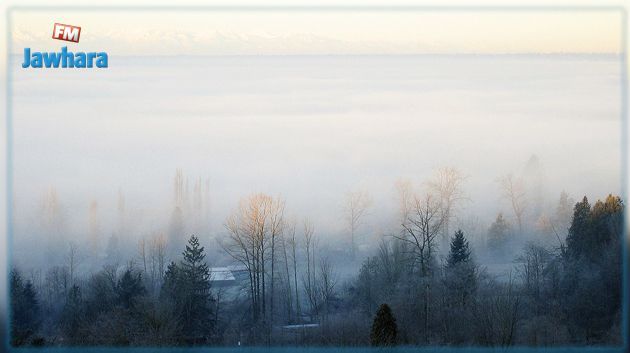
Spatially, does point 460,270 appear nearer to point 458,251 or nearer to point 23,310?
point 458,251

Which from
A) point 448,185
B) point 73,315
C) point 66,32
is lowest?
point 73,315

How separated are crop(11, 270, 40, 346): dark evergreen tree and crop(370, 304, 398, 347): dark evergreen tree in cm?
222

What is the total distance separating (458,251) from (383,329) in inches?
44.6

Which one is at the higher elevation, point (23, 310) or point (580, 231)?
point (580, 231)

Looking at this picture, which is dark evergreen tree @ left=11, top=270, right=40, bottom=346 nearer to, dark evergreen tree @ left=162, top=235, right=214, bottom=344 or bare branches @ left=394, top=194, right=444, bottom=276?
dark evergreen tree @ left=162, top=235, right=214, bottom=344

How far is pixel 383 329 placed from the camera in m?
6.25

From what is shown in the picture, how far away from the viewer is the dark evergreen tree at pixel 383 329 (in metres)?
6.22

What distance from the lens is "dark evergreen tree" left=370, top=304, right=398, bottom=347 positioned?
6223 mm

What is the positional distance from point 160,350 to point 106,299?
2.75ft

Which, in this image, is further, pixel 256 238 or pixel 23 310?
pixel 256 238

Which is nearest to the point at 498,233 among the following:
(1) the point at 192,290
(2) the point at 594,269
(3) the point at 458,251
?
(3) the point at 458,251

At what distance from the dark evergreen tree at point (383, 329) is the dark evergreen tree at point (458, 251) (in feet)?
2.92

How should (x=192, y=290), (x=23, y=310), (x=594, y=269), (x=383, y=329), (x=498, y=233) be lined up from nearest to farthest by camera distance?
(x=383, y=329) < (x=23, y=310) < (x=594, y=269) < (x=192, y=290) < (x=498, y=233)

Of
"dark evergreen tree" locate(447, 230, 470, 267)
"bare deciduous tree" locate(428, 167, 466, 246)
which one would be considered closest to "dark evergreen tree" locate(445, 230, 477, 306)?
"dark evergreen tree" locate(447, 230, 470, 267)
